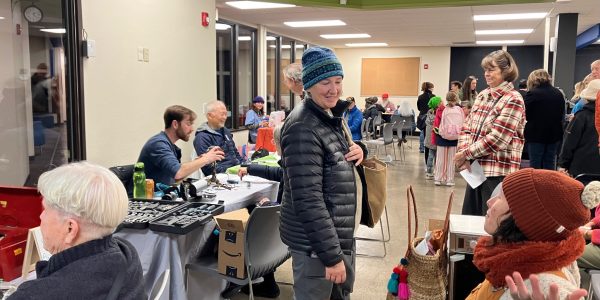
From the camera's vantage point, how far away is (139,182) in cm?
301

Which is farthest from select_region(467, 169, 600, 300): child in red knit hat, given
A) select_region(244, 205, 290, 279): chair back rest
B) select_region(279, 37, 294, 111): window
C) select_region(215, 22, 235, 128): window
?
select_region(279, 37, 294, 111): window

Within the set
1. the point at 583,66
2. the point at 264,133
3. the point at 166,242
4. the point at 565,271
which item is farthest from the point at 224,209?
the point at 583,66

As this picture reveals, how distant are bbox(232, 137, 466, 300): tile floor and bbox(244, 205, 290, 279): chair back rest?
61 centimetres

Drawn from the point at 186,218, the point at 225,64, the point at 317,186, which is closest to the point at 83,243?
the point at 317,186

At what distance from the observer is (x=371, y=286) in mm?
3512

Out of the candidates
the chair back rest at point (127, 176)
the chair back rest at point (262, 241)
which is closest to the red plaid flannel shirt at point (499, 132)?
the chair back rest at point (262, 241)

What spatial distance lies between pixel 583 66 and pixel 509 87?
14.3 m

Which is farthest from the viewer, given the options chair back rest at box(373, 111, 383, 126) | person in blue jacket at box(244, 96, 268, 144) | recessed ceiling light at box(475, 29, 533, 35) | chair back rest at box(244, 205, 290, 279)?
chair back rest at box(373, 111, 383, 126)

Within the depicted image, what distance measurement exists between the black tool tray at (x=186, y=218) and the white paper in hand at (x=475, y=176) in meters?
1.67

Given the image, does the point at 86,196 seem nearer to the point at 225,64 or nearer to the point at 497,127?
the point at 497,127

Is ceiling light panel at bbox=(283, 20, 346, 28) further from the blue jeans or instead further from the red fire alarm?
the blue jeans

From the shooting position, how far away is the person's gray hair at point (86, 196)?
1.35m

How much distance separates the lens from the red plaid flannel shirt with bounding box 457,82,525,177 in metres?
3.02

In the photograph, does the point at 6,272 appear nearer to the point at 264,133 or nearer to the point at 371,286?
the point at 371,286
